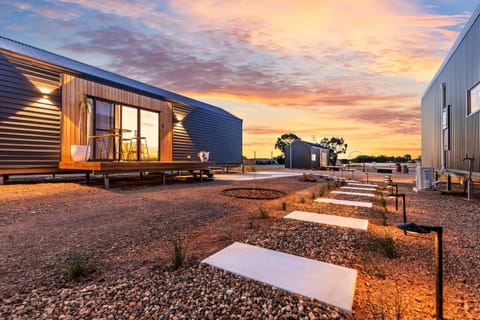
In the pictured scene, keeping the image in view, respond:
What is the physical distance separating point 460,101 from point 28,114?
1127 centimetres

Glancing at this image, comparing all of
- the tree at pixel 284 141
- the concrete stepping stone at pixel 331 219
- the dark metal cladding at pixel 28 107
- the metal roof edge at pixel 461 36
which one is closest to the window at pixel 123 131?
the dark metal cladding at pixel 28 107

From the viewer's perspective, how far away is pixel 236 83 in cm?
1111

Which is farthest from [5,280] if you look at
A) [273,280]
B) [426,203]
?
[426,203]

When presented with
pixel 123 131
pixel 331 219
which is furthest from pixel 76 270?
pixel 123 131

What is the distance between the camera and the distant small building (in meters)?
21.9

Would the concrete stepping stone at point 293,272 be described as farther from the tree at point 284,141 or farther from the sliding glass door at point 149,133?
the tree at point 284,141

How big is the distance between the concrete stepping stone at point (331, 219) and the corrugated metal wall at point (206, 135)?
8010mm

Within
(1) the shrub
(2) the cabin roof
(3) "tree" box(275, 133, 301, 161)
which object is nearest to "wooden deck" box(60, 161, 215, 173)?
(2) the cabin roof

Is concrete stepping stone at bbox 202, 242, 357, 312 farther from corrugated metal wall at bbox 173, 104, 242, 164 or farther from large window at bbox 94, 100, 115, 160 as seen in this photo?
corrugated metal wall at bbox 173, 104, 242, 164

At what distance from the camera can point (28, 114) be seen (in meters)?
6.03

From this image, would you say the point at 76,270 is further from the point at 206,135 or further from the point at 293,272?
the point at 206,135

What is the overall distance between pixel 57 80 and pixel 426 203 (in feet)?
31.9

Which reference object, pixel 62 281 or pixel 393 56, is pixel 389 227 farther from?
pixel 393 56

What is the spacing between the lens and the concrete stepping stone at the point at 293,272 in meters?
1.46
